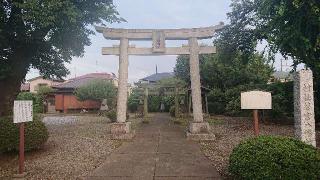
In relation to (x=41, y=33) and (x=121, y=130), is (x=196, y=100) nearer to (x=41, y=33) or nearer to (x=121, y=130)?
(x=121, y=130)

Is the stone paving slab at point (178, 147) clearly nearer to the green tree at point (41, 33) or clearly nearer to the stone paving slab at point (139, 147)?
the stone paving slab at point (139, 147)

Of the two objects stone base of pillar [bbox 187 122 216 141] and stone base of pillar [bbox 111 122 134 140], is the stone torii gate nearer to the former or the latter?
stone base of pillar [bbox 111 122 134 140]

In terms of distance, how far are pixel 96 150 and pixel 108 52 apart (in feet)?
17.7

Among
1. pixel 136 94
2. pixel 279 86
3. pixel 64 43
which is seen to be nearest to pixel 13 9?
pixel 64 43

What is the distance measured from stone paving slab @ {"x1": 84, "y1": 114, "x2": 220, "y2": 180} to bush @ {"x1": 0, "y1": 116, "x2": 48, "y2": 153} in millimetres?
2557

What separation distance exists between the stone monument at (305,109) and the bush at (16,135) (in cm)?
801

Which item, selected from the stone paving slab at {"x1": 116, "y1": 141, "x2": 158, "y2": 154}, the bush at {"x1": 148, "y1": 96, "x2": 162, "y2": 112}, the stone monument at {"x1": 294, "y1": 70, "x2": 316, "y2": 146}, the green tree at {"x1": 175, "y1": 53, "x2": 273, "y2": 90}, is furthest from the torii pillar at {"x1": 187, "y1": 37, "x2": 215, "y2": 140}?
the bush at {"x1": 148, "y1": 96, "x2": 162, "y2": 112}

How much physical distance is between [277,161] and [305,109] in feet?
8.15

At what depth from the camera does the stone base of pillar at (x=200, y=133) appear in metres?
14.0

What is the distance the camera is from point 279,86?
1947 centimetres

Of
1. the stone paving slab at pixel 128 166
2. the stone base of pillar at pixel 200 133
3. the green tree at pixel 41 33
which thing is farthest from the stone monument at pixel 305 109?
the green tree at pixel 41 33

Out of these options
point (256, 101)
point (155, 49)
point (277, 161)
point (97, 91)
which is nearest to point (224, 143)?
point (256, 101)

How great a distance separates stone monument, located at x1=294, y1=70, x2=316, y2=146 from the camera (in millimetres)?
8266

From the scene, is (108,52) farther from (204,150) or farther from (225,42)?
(225,42)
